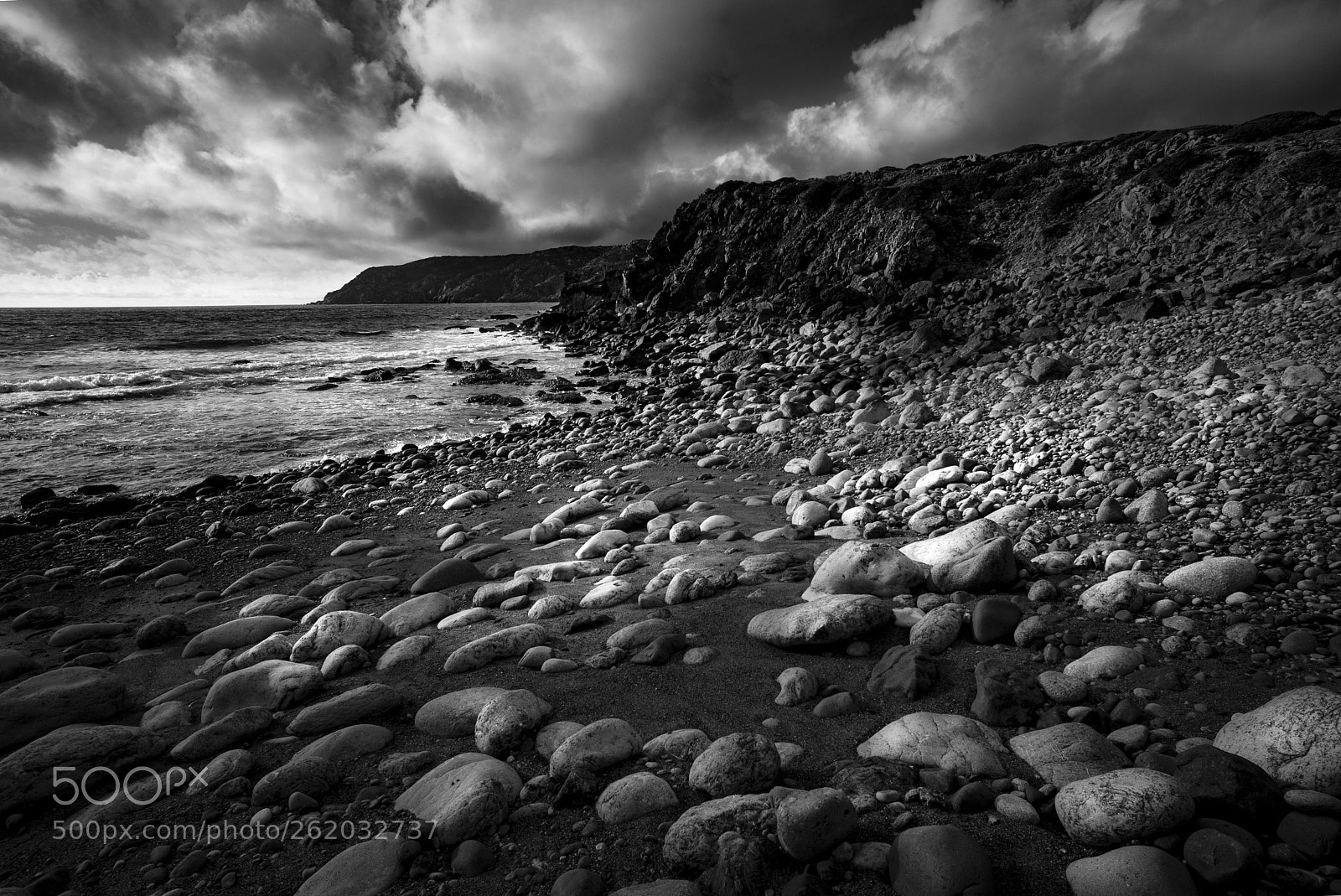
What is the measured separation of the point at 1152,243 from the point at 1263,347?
23.1ft

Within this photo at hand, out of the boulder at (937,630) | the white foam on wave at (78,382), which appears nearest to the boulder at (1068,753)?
the boulder at (937,630)

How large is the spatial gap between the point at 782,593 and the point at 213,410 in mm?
15549

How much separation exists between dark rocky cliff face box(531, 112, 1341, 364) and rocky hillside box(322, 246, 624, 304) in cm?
12034

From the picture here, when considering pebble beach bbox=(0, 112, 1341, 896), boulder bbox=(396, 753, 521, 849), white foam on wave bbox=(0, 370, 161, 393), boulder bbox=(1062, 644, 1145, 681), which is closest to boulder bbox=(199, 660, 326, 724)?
pebble beach bbox=(0, 112, 1341, 896)

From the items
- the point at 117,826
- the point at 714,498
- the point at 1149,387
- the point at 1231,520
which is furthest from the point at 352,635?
the point at 1149,387

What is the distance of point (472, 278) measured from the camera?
172625 millimetres

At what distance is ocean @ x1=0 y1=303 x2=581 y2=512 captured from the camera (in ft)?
31.8

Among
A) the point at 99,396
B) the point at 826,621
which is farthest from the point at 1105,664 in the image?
the point at 99,396

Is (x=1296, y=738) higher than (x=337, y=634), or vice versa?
(x=1296, y=738)

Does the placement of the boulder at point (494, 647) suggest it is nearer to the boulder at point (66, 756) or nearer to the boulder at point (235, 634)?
the boulder at point (66, 756)

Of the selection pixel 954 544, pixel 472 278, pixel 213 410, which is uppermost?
pixel 472 278

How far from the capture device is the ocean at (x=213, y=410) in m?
9.69

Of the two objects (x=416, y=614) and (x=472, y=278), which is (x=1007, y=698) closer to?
(x=416, y=614)

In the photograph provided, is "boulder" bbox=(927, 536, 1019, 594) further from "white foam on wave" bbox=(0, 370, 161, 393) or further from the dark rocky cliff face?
"white foam on wave" bbox=(0, 370, 161, 393)
